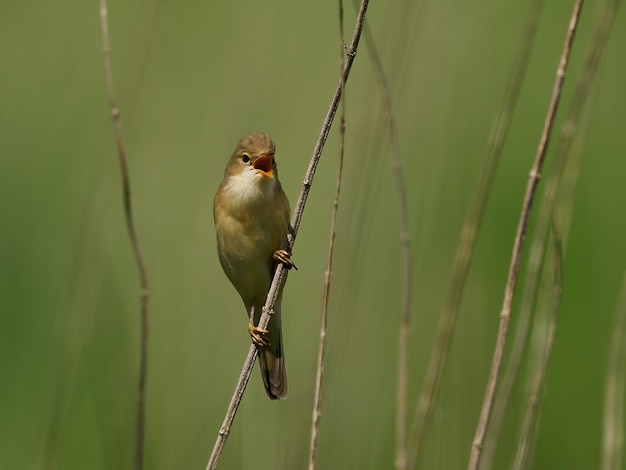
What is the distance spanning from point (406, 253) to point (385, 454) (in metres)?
2.17

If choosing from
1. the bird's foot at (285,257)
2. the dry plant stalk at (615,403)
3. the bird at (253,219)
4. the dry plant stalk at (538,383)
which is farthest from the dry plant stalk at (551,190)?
the bird at (253,219)

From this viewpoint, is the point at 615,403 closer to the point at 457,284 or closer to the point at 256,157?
the point at 457,284

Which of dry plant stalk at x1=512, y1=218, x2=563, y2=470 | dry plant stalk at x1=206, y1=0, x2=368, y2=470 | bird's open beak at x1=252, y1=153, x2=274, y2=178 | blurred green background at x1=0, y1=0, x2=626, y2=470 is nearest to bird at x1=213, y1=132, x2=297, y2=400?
bird's open beak at x1=252, y1=153, x2=274, y2=178

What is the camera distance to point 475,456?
7.23ft

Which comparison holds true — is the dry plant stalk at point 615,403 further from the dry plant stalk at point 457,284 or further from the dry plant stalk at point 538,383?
the dry plant stalk at point 457,284

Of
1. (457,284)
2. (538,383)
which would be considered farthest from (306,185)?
(538,383)

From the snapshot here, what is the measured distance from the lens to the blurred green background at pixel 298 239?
10.1ft

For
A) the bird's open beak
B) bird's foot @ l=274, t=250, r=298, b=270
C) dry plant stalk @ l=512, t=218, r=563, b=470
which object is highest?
the bird's open beak

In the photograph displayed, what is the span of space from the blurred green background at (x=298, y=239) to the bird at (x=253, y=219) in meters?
0.22

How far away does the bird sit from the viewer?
10.8 feet

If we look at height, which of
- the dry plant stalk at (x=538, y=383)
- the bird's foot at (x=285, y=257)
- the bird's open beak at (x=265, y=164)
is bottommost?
the dry plant stalk at (x=538, y=383)

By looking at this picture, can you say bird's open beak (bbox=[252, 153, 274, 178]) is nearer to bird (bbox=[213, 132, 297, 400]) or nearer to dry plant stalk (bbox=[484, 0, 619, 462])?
bird (bbox=[213, 132, 297, 400])

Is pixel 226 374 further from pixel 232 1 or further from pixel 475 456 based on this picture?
pixel 232 1

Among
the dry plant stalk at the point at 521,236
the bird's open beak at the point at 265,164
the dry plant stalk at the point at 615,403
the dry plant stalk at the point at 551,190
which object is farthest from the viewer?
the bird's open beak at the point at 265,164
